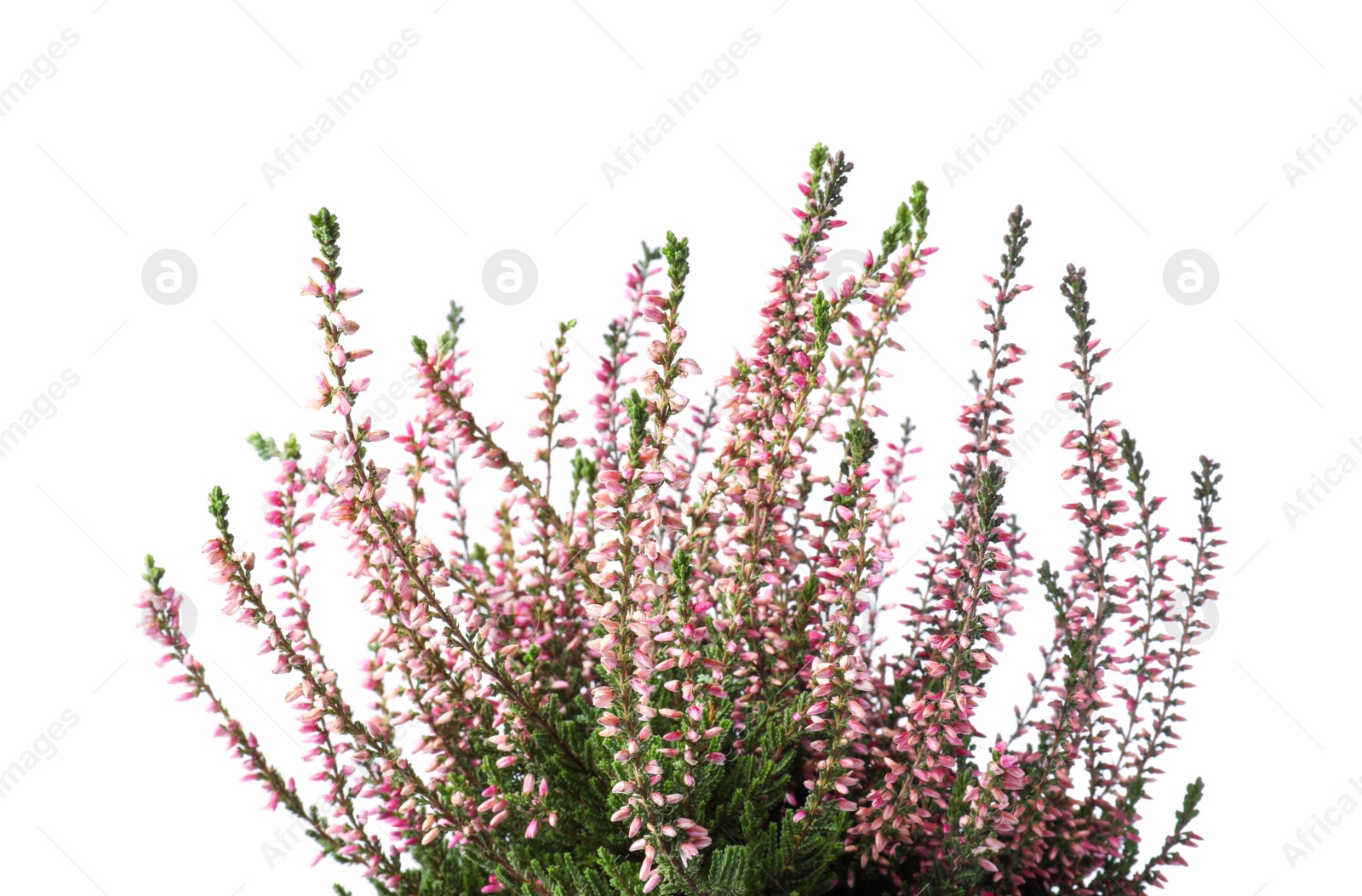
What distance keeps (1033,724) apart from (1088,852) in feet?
0.94

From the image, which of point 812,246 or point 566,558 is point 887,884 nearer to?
point 566,558

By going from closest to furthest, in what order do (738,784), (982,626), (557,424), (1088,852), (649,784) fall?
(649,784), (982,626), (738,784), (557,424), (1088,852)

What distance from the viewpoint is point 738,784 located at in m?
1.88

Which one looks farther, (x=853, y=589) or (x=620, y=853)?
(x=620, y=853)

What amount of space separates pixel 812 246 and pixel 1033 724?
107cm

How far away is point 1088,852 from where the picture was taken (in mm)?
2150

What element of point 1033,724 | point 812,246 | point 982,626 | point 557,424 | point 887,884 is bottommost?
point 887,884

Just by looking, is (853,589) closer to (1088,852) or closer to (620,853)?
(620,853)

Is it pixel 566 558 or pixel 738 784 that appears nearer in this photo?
pixel 738 784

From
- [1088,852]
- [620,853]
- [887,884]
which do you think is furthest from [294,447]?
[1088,852]

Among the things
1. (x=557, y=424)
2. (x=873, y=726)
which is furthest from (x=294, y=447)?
(x=873, y=726)

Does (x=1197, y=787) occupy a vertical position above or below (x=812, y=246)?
below

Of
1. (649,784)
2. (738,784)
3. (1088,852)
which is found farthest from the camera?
(1088,852)

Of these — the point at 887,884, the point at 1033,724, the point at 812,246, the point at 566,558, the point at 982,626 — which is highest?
the point at 812,246
